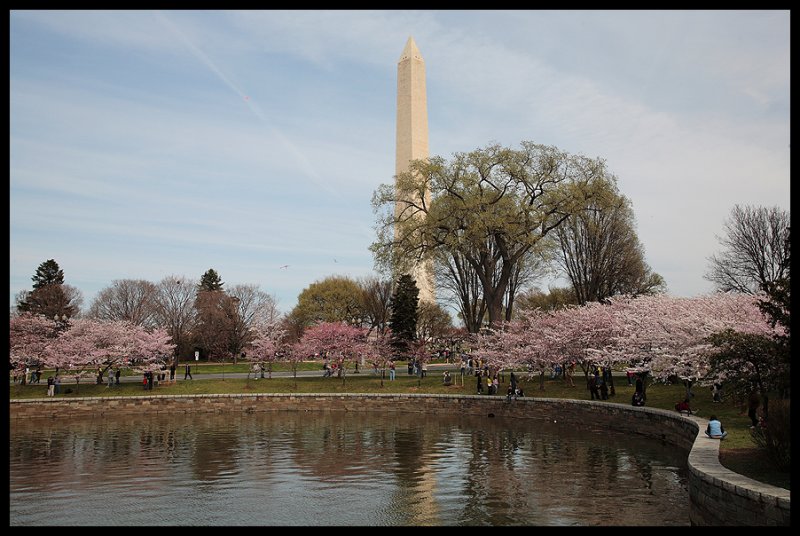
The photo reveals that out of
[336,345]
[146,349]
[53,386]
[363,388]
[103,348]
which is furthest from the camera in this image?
[336,345]

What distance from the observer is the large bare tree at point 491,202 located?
130 feet

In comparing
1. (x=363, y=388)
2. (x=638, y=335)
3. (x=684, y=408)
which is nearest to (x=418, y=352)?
(x=363, y=388)

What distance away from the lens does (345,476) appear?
1862 centimetres

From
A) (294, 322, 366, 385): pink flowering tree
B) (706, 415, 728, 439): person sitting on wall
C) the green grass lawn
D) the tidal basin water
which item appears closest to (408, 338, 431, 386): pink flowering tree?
the green grass lawn

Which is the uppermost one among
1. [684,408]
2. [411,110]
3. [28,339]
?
[411,110]

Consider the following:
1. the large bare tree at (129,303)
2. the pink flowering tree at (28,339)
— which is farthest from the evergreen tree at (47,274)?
the pink flowering tree at (28,339)

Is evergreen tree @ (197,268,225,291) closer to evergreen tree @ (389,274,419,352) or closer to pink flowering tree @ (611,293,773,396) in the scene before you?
evergreen tree @ (389,274,419,352)

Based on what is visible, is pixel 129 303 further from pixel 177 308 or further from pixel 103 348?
pixel 103 348

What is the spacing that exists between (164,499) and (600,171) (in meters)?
32.4

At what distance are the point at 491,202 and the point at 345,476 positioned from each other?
24.4m

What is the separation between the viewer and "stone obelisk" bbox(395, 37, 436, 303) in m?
57.6

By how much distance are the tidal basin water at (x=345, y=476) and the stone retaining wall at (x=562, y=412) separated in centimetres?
83
